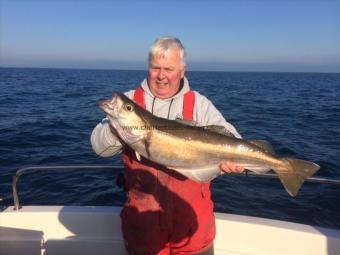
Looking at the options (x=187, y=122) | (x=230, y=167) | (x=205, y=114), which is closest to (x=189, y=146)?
(x=187, y=122)

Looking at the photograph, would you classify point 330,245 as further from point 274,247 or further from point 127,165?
point 127,165

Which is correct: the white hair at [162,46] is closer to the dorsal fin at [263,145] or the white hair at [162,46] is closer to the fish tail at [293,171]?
the dorsal fin at [263,145]

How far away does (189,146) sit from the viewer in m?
3.88

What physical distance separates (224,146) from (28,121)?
731 inches

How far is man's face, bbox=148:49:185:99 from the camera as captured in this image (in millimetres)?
3740

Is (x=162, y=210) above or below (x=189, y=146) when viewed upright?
below

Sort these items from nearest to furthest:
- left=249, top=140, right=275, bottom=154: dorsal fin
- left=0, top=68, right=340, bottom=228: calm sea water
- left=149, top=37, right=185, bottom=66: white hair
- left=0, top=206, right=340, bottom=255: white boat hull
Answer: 1. left=149, top=37, right=185, bottom=66: white hair
2. left=249, top=140, right=275, bottom=154: dorsal fin
3. left=0, top=206, right=340, bottom=255: white boat hull
4. left=0, top=68, right=340, bottom=228: calm sea water

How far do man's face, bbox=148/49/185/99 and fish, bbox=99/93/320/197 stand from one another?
0.35 meters

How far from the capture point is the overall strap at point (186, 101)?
3.92m

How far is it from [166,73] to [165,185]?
1.15 meters

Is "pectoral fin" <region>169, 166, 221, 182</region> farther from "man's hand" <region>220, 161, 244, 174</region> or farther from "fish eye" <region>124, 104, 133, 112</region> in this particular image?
"fish eye" <region>124, 104, 133, 112</region>

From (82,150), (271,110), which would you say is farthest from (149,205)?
(271,110)

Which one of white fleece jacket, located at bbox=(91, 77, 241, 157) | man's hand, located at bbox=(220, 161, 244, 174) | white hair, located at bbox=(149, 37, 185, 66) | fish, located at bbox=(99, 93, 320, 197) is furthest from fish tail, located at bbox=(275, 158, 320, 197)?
white hair, located at bbox=(149, 37, 185, 66)

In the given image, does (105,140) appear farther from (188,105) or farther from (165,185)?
(188,105)
